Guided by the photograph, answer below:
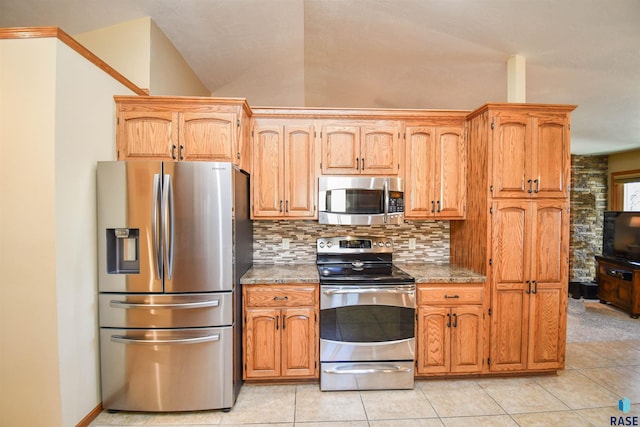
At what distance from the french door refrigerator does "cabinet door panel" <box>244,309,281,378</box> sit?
246 mm

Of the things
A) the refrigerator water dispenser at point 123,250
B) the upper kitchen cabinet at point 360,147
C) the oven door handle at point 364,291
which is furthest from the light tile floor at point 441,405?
the upper kitchen cabinet at point 360,147

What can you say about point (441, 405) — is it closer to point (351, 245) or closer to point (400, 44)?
point (351, 245)

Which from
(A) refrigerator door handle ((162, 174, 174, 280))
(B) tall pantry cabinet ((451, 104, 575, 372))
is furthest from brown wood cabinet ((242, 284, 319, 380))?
(B) tall pantry cabinet ((451, 104, 575, 372))

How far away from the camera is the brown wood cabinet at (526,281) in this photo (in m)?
2.58

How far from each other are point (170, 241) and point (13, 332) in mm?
1010

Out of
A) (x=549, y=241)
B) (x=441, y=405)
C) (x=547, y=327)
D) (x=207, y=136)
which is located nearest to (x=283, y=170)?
(x=207, y=136)

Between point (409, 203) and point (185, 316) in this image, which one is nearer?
point (185, 316)

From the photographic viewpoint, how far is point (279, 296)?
2504mm

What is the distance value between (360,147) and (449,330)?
71.3 inches

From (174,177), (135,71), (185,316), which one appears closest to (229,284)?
(185,316)

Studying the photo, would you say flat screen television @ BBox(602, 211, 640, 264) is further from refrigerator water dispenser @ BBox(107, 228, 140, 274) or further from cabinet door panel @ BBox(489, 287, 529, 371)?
refrigerator water dispenser @ BBox(107, 228, 140, 274)

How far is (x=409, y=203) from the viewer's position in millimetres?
2865

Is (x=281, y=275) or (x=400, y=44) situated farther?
(x=400, y=44)

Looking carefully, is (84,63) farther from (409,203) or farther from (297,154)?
(409,203)
